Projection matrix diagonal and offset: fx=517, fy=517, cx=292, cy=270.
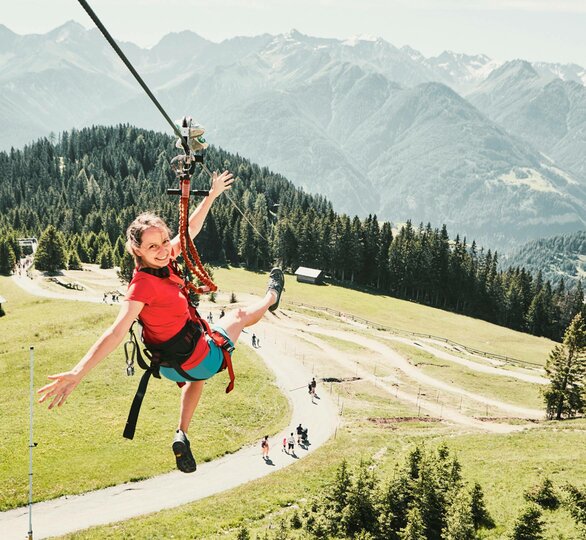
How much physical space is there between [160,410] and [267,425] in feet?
27.7

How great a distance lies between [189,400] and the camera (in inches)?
346

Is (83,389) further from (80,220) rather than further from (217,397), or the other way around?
(80,220)

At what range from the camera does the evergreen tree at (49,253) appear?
98.0 metres

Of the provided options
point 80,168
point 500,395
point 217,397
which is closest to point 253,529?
point 217,397

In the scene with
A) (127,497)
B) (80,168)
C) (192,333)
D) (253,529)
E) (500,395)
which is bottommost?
(127,497)

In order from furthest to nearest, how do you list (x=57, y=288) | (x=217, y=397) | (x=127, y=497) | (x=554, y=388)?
(x=57, y=288) → (x=554, y=388) → (x=217, y=397) → (x=127, y=497)

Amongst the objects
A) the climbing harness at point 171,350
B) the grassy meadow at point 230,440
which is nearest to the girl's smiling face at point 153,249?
the climbing harness at point 171,350

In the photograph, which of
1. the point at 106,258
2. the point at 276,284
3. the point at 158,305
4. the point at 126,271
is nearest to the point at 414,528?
the point at 276,284

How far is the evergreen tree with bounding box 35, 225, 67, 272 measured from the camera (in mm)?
98000

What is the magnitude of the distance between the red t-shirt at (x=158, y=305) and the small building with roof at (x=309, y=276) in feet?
365

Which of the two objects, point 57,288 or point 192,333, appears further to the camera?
point 57,288

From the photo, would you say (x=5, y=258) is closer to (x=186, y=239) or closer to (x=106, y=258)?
(x=106, y=258)

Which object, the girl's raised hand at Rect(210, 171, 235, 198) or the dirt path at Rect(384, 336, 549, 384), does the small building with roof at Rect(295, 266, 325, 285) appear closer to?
the dirt path at Rect(384, 336, 549, 384)

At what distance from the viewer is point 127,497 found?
2884cm
